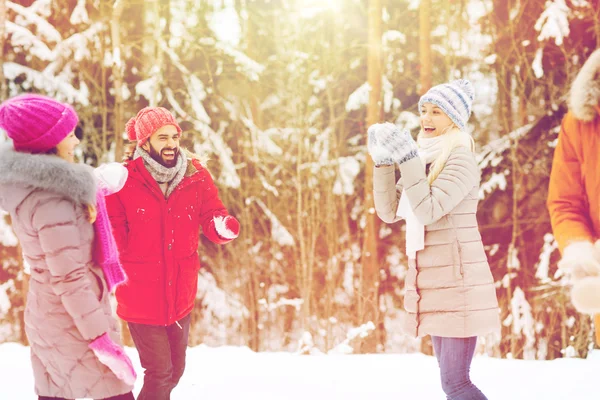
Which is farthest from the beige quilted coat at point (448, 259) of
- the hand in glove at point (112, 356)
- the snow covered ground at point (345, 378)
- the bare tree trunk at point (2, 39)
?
the bare tree trunk at point (2, 39)

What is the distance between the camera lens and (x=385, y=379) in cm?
443

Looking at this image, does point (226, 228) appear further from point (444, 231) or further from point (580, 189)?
point (580, 189)

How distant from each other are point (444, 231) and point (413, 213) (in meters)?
0.16

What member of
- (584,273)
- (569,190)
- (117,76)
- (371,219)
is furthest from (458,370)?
(117,76)

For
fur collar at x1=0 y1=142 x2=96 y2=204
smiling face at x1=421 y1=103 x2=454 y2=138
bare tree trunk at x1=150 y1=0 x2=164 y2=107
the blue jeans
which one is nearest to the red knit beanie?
fur collar at x1=0 y1=142 x2=96 y2=204

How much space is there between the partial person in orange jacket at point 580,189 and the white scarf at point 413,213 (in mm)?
585

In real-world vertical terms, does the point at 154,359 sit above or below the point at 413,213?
below

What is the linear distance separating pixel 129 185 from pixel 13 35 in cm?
429

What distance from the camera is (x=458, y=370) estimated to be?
2.63 meters

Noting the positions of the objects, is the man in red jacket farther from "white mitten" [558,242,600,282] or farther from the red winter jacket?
"white mitten" [558,242,600,282]

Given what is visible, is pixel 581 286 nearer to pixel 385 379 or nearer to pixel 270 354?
pixel 385 379

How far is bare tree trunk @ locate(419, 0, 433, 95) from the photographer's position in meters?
6.50

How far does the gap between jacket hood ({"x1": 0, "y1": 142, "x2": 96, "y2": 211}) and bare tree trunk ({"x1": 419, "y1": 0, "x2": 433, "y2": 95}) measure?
4874 millimetres

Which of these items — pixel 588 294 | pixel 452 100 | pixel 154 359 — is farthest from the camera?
pixel 154 359
